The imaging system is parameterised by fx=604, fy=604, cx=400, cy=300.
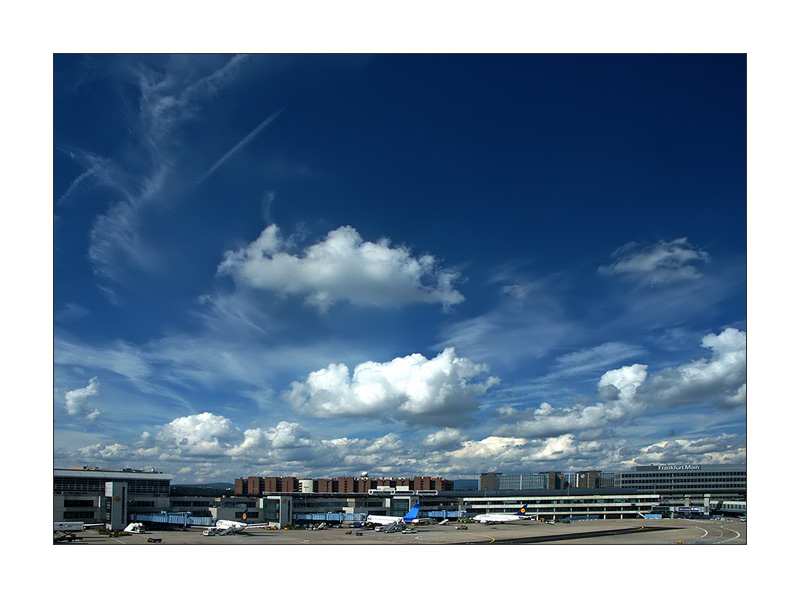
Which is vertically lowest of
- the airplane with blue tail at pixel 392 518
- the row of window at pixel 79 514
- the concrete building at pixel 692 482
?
the concrete building at pixel 692 482

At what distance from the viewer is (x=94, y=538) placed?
286 feet

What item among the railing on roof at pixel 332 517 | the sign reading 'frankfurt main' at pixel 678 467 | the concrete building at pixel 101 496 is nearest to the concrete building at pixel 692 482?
the sign reading 'frankfurt main' at pixel 678 467

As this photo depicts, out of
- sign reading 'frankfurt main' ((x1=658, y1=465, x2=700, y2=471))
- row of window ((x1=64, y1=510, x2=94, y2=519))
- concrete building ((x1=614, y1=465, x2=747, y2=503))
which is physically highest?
row of window ((x1=64, y1=510, x2=94, y2=519))

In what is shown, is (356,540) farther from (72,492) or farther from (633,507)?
(633,507)

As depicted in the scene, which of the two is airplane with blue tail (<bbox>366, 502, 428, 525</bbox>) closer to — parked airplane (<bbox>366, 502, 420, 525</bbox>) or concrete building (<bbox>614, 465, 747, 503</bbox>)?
parked airplane (<bbox>366, 502, 420, 525</bbox>)

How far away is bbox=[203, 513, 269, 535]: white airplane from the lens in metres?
98.6

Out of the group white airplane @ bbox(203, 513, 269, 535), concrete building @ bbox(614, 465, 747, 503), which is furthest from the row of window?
concrete building @ bbox(614, 465, 747, 503)

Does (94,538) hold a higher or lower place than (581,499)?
higher

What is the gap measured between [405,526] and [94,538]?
51750 millimetres

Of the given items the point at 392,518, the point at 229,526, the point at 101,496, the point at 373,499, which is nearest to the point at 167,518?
the point at 229,526

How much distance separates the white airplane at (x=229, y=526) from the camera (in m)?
98.6

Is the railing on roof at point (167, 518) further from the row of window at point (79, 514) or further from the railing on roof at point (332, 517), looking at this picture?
the railing on roof at point (332, 517)

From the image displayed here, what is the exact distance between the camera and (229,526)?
104562 mm
